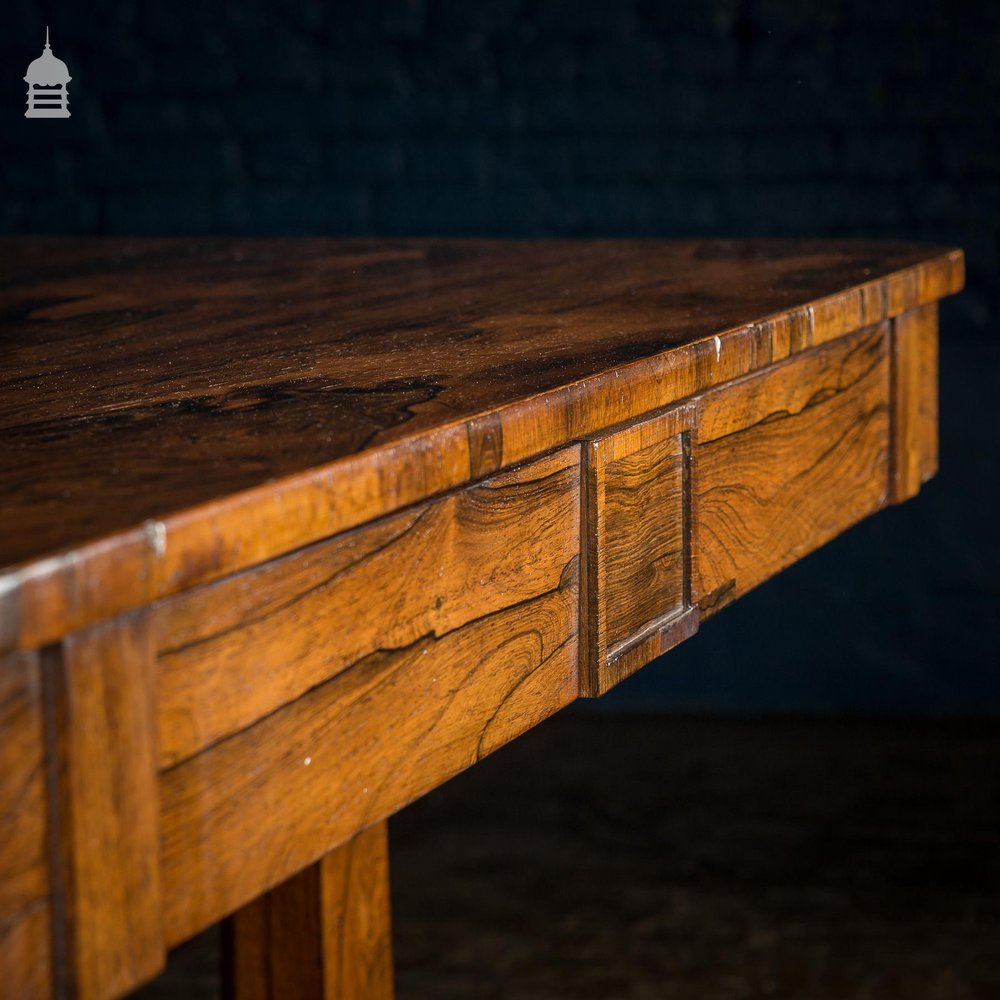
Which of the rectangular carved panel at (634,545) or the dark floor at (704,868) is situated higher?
the rectangular carved panel at (634,545)

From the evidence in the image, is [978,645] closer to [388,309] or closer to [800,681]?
[800,681]

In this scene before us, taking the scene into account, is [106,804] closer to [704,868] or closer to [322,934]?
[322,934]

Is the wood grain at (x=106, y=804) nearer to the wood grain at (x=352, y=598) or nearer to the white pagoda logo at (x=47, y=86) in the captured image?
the wood grain at (x=352, y=598)

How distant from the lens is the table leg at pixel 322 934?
91cm

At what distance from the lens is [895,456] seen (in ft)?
3.73

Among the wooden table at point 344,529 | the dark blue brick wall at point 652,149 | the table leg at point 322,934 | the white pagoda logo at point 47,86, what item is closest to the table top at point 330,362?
the wooden table at point 344,529

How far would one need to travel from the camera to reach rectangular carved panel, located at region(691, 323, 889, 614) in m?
0.85

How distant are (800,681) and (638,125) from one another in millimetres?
923

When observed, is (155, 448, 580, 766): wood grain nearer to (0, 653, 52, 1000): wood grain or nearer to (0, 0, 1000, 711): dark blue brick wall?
(0, 653, 52, 1000): wood grain

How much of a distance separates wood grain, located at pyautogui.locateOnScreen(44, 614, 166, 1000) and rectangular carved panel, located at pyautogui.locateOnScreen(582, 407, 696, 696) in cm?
30

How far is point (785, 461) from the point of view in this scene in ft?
3.15

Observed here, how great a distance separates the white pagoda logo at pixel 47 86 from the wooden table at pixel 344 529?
1.58 meters

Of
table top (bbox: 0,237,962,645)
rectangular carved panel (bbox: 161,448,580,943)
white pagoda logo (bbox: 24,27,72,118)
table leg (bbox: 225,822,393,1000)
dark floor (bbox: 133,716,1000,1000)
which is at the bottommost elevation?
dark floor (bbox: 133,716,1000,1000)

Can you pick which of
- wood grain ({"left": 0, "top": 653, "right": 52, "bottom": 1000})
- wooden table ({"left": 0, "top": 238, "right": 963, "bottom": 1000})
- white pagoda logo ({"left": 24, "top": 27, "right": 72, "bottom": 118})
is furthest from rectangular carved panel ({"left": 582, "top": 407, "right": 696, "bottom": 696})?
white pagoda logo ({"left": 24, "top": 27, "right": 72, "bottom": 118})
